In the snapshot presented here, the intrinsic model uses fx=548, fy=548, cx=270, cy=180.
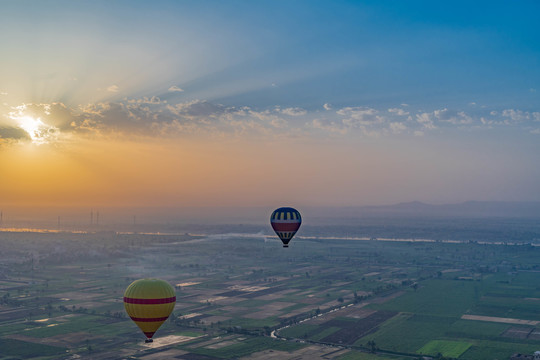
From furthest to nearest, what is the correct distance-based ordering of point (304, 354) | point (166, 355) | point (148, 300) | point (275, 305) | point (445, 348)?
point (275, 305) → point (445, 348) → point (304, 354) → point (166, 355) → point (148, 300)

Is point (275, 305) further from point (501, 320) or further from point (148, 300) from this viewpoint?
point (148, 300)

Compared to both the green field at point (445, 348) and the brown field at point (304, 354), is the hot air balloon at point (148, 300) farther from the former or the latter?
the green field at point (445, 348)

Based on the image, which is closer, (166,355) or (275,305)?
(166,355)

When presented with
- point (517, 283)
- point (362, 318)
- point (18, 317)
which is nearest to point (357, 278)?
point (517, 283)

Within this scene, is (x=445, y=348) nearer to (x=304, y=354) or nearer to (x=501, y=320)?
(x=304, y=354)

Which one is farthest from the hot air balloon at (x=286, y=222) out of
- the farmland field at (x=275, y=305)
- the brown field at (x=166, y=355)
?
the brown field at (x=166, y=355)

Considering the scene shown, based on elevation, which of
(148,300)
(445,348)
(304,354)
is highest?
(148,300)

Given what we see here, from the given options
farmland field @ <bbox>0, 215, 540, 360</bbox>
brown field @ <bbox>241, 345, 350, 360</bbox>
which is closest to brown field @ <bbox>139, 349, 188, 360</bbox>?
farmland field @ <bbox>0, 215, 540, 360</bbox>

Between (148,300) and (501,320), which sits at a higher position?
(148,300)

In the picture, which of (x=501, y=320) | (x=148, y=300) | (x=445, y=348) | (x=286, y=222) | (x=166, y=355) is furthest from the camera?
(x=501, y=320)

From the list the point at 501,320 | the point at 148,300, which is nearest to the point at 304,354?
the point at 148,300

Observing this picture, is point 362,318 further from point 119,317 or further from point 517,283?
point 517,283
